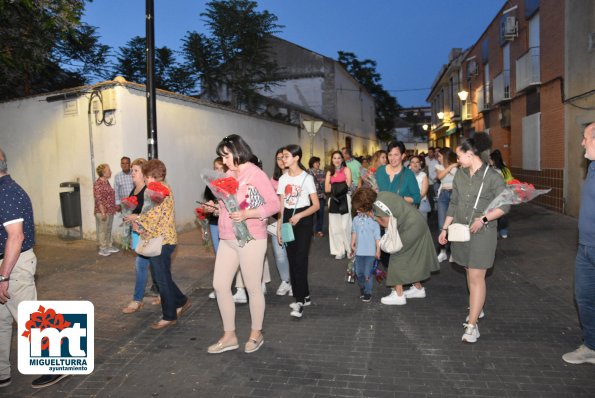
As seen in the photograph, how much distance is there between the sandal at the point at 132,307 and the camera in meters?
5.56

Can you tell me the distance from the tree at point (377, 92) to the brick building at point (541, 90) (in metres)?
23.5

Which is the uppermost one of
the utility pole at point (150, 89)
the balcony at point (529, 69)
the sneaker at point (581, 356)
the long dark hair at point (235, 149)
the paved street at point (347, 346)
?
the balcony at point (529, 69)

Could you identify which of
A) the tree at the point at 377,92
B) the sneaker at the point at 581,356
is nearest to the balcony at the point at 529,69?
the sneaker at the point at 581,356

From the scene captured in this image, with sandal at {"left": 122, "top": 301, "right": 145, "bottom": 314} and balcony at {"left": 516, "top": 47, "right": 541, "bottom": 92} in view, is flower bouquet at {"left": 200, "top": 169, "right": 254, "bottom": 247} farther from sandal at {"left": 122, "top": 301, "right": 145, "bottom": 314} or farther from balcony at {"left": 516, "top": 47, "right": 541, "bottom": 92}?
balcony at {"left": 516, "top": 47, "right": 541, "bottom": 92}

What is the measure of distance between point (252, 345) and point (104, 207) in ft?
18.1

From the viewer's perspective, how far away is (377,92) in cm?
4750

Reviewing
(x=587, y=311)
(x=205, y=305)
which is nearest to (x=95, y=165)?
(x=205, y=305)

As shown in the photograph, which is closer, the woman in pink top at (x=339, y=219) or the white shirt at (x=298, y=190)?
the white shirt at (x=298, y=190)

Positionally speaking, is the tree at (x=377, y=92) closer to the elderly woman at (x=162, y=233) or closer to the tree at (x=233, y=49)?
the tree at (x=233, y=49)

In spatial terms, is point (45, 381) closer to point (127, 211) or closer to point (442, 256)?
point (127, 211)

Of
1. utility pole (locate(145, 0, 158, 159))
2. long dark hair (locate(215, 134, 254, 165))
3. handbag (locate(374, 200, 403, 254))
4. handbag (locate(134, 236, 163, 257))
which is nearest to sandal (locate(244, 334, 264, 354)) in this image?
handbag (locate(134, 236, 163, 257))

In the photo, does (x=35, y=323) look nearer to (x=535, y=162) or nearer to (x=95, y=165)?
(x=95, y=165)

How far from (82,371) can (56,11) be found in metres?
5.68

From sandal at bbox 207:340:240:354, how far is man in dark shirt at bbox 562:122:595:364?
2.87 meters
